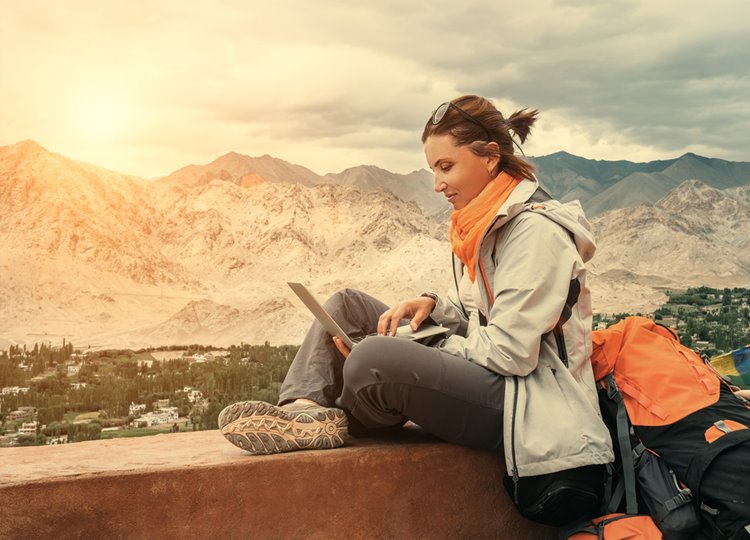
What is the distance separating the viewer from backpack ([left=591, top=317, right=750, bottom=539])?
2.29 metres

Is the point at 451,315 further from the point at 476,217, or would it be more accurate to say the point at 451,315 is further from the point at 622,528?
the point at 622,528

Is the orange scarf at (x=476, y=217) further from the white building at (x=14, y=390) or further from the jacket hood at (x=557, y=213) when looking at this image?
the white building at (x=14, y=390)

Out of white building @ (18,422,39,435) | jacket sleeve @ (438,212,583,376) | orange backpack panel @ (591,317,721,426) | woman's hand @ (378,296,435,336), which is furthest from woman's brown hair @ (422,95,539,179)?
white building @ (18,422,39,435)

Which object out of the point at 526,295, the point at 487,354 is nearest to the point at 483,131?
the point at 526,295

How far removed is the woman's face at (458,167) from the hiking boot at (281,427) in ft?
3.03

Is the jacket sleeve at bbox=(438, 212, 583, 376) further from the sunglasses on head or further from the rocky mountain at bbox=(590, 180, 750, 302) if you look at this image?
the rocky mountain at bbox=(590, 180, 750, 302)

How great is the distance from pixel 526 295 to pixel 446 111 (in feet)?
2.66

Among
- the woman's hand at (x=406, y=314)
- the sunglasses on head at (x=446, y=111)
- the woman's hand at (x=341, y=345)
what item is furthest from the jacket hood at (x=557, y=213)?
the woman's hand at (x=341, y=345)

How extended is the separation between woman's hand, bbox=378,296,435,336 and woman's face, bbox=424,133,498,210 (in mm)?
383

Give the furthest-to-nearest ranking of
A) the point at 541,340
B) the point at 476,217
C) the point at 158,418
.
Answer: the point at 158,418
the point at 476,217
the point at 541,340

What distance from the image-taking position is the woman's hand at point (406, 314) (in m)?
2.75

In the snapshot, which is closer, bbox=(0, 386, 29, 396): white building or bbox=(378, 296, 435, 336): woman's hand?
bbox=(378, 296, 435, 336): woman's hand

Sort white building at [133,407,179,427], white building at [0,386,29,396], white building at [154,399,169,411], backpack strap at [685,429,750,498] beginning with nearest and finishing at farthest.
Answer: backpack strap at [685,429,750,498], white building at [133,407,179,427], white building at [154,399,169,411], white building at [0,386,29,396]

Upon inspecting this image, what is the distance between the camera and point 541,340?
8.32 feet
